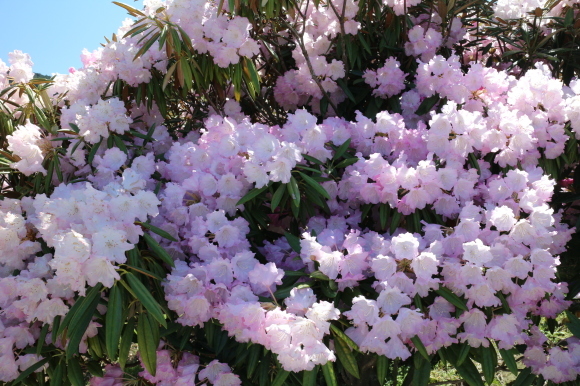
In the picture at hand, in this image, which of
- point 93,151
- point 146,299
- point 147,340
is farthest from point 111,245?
point 93,151

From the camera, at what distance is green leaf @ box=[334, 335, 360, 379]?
158cm

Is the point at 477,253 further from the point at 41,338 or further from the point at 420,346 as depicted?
the point at 41,338

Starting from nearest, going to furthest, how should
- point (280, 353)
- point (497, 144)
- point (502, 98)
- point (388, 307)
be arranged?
point (280, 353) → point (388, 307) → point (497, 144) → point (502, 98)

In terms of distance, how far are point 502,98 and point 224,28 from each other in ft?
3.88

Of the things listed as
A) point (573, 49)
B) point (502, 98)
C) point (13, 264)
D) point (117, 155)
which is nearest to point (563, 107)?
point (502, 98)

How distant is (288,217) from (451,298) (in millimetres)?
791

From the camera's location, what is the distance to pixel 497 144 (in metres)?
2.00

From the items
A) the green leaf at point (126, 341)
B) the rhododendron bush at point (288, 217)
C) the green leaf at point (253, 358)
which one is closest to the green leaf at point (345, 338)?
the rhododendron bush at point (288, 217)

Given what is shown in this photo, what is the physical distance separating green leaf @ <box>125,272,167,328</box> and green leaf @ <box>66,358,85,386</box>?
383mm

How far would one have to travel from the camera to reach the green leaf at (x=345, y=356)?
1.58 meters

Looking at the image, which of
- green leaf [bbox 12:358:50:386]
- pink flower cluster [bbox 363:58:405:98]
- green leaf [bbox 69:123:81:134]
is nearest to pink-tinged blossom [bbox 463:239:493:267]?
pink flower cluster [bbox 363:58:405:98]

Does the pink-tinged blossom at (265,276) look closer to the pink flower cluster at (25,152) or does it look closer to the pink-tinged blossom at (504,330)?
the pink-tinged blossom at (504,330)

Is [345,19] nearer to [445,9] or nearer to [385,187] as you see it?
[445,9]

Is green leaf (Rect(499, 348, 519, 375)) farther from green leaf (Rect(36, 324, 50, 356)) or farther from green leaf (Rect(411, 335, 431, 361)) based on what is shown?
green leaf (Rect(36, 324, 50, 356))
